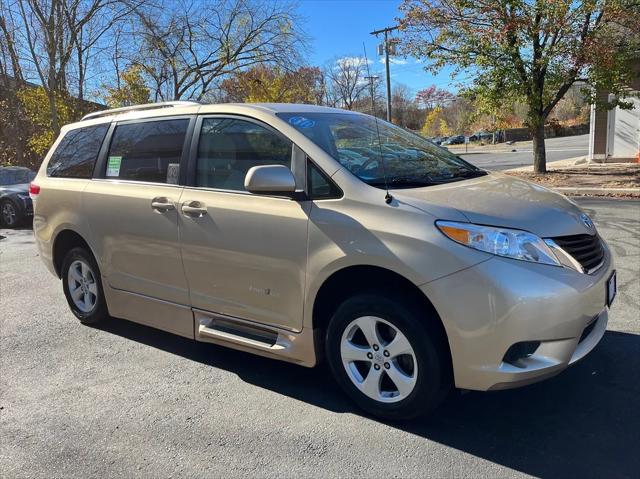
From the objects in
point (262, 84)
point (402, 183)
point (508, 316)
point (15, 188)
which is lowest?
point (508, 316)

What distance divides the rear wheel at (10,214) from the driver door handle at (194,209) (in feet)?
33.1

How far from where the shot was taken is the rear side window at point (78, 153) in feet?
15.1

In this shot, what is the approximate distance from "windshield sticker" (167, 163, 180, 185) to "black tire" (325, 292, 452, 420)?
1580 mm

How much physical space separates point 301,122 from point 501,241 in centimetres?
150

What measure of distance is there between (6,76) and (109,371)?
1745 cm

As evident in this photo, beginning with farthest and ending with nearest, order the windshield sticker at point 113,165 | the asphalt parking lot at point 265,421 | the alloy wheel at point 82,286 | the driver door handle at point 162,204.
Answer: the alloy wheel at point 82,286 → the windshield sticker at point 113,165 → the driver door handle at point 162,204 → the asphalt parking lot at point 265,421

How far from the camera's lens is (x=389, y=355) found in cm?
298

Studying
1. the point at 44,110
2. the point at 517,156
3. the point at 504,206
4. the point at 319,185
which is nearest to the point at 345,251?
the point at 319,185

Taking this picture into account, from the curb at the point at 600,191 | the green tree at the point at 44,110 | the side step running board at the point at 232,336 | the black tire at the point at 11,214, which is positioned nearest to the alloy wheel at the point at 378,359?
the side step running board at the point at 232,336

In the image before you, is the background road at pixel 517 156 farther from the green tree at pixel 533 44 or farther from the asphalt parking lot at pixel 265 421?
the asphalt parking lot at pixel 265 421

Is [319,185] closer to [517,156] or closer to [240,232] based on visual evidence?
[240,232]

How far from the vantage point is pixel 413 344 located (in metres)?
2.86

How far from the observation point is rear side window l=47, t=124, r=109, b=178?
4.61m

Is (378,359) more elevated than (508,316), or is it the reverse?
(508,316)
